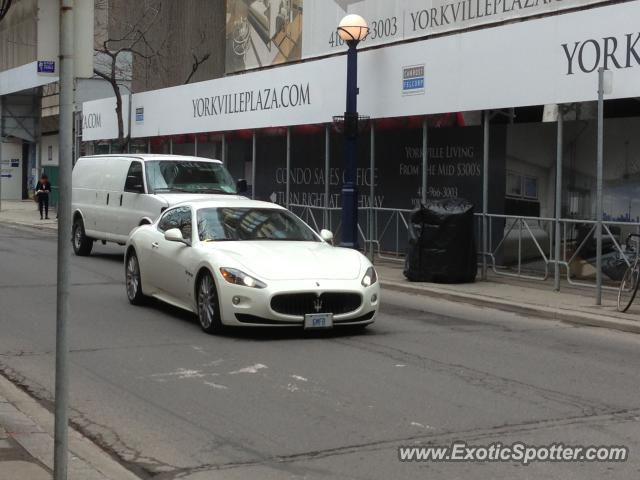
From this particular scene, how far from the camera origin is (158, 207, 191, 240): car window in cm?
1133

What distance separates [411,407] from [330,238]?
449 centimetres

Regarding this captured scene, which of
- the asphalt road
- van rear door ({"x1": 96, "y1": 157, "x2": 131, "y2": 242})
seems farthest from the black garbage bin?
van rear door ({"x1": 96, "y1": 157, "x2": 131, "y2": 242})

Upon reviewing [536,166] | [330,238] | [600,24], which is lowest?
[330,238]

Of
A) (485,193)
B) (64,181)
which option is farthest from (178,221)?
(64,181)

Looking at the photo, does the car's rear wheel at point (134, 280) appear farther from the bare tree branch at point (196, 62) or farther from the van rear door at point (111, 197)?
the bare tree branch at point (196, 62)

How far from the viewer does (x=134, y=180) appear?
18109 mm

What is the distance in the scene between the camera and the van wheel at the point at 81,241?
20156 millimetres

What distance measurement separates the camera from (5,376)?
828cm

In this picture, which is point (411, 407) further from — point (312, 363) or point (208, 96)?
point (208, 96)

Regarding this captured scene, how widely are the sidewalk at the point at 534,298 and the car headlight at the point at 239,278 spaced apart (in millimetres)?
4630

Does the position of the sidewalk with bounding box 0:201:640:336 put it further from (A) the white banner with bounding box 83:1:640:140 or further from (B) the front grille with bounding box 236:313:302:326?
(B) the front grille with bounding box 236:313:302:326

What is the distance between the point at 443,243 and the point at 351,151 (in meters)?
2.92

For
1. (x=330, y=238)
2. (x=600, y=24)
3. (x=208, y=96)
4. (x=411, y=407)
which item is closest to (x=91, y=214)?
(x=208, y=96)

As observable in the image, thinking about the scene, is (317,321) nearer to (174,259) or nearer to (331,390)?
(331,390)
